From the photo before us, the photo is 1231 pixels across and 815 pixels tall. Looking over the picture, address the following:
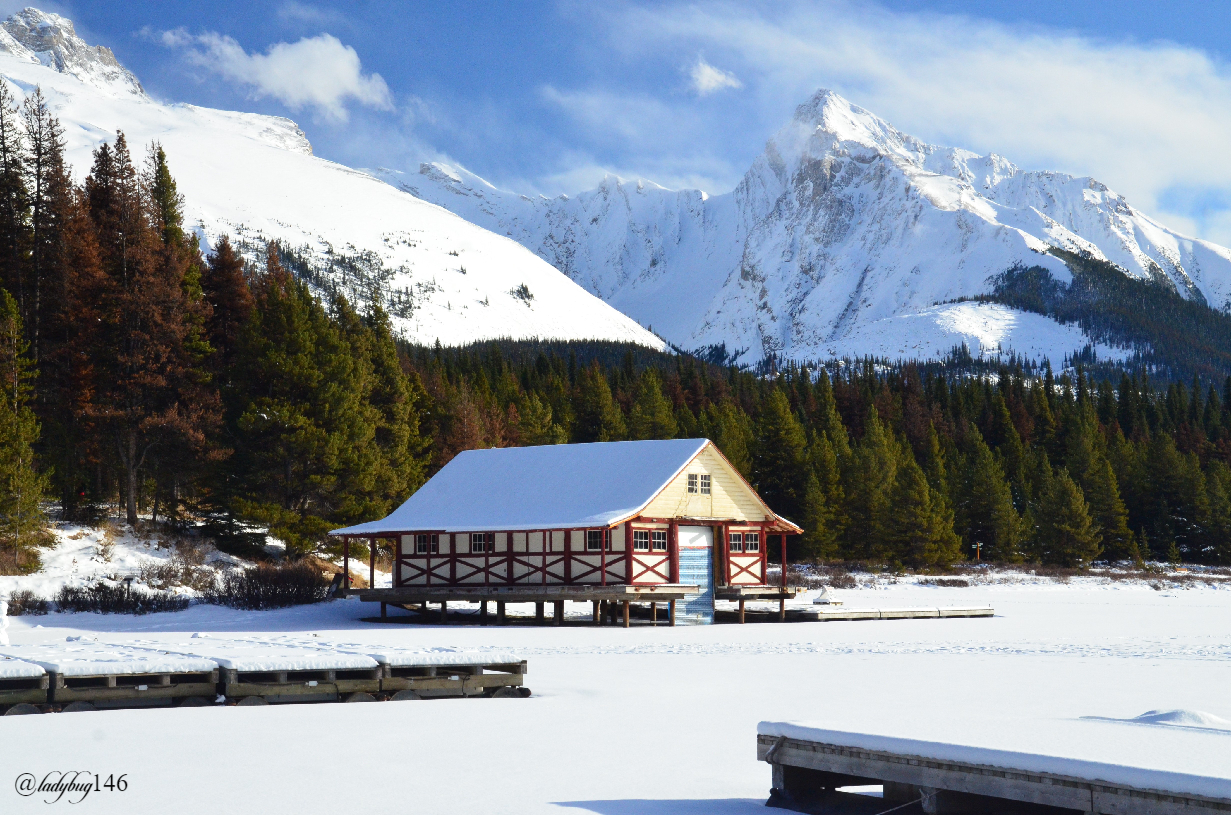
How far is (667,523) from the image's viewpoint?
35562mm

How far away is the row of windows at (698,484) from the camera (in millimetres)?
36469

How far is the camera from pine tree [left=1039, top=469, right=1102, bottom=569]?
68688mm

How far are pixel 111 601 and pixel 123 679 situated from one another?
20.3 m

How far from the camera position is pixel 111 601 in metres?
32.8

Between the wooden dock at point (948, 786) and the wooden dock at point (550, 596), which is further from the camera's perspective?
the wooden dock at point (550, 596)

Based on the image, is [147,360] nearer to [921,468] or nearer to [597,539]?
[597,539]

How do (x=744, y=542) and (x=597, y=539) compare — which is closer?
(x=597, y=539)

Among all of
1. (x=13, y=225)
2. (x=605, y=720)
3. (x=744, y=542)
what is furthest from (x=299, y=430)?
(x=605, y=720)

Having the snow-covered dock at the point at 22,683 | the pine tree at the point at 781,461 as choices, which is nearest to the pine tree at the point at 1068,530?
the pine tree at the point at 781,461

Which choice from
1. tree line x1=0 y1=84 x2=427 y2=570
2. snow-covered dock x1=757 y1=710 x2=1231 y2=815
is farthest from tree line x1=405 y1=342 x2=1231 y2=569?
snow-covered dock x1=757 y1=710 x2=1231 y2=815

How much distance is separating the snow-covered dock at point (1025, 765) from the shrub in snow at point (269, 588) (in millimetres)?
29486

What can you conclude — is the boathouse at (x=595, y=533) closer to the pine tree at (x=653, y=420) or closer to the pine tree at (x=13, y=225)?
the pine tree at (x=13, y=225)

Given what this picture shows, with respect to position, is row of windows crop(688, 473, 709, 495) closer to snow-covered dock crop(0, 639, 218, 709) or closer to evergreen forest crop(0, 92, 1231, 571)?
evergreen forest crop(0, 92, 1231, 571)

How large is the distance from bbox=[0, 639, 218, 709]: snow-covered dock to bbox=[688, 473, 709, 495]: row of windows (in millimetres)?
22779
